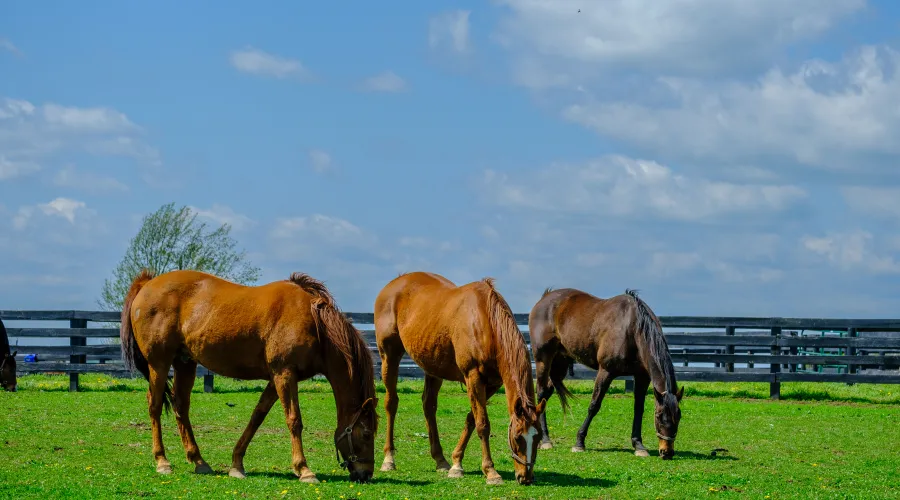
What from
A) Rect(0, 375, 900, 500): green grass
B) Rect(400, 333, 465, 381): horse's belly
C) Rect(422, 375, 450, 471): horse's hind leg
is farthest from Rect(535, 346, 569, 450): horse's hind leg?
Rect(400, 333, 465, 381): horse's belly

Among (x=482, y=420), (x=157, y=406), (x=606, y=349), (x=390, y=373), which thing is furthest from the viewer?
(x=606, y=349)

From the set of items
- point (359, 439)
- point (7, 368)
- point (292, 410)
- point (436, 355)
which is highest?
point (436, 355)

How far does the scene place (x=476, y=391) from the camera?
875cm

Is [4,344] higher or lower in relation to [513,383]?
higher

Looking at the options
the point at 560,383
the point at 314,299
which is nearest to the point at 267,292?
the point at 314,299

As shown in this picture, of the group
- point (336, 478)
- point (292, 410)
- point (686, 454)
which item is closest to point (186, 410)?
point (292, 410)

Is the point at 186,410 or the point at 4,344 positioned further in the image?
the point at 4,344

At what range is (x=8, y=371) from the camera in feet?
59.3

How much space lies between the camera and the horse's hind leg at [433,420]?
9781 millimetres

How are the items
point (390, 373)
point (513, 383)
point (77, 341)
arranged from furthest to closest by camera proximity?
1. point (77, 341)
2. point (390, 373)
3. point (513, 383)

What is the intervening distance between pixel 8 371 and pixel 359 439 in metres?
12.2

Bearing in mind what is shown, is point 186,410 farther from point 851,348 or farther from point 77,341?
point 851,348

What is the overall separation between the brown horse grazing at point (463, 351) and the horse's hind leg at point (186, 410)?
6.25ft

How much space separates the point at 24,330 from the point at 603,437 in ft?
42.4
